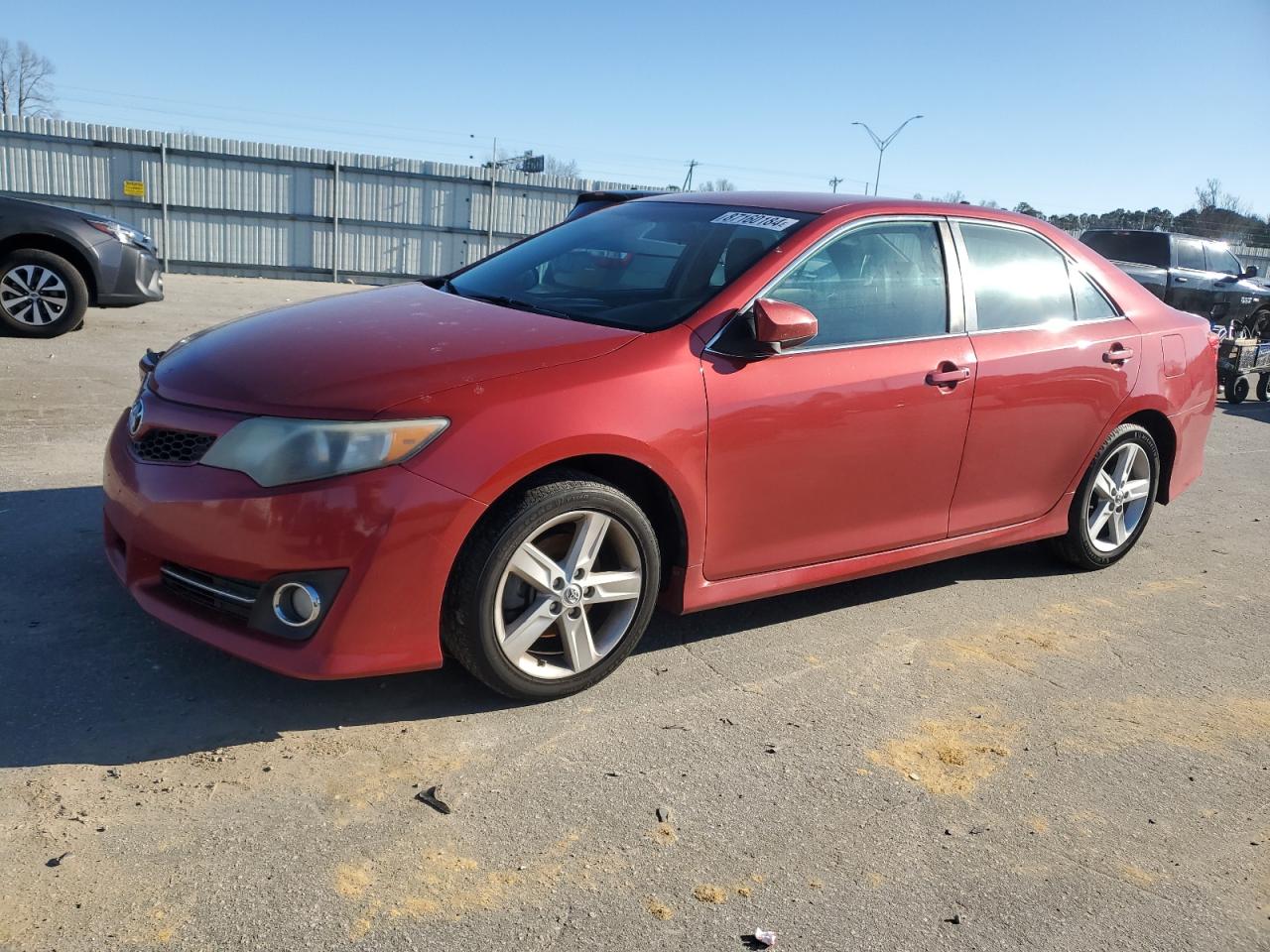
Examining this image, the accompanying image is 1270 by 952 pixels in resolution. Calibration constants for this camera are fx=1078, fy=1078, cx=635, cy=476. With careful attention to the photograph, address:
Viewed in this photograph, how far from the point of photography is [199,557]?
308 centimetres

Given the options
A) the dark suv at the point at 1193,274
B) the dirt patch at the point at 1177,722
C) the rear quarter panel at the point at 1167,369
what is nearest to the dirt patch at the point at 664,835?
the dirt patch at the point at 1177,722

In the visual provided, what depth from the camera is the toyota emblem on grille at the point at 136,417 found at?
134 inches

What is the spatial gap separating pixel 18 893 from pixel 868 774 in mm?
2214

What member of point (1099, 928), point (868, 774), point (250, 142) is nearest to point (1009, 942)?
point (1099, 928)

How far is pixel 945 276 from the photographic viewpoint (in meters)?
4.41

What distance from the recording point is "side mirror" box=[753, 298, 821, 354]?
3.57 m

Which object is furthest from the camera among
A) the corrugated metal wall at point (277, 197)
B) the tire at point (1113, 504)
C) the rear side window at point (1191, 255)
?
the corrugated metal wall at point (277, 197)

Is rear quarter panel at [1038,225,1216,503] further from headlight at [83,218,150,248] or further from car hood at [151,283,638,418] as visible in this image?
headlight at [83,218,150,248]

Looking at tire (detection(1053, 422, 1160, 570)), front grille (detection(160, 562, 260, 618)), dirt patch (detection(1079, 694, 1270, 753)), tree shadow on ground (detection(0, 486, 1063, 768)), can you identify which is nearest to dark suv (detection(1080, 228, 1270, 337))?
tire (detection(1053, 422, 1160, 570))

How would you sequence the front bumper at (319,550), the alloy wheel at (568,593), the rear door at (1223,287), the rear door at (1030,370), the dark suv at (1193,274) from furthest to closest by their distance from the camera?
the rear door at (1223,287), the dark suv at (1193,274), the rear door at (1030,370), the alloy wheel at (568,593), the front bumper at (319,550)

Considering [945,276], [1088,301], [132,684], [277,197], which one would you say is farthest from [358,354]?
[277,197]

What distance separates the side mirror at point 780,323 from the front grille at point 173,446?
1.75m

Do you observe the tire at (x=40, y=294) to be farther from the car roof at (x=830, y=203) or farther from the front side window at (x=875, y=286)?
the front side window at (x=875, y=286)

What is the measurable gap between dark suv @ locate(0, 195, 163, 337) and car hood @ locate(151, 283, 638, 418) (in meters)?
6.63
